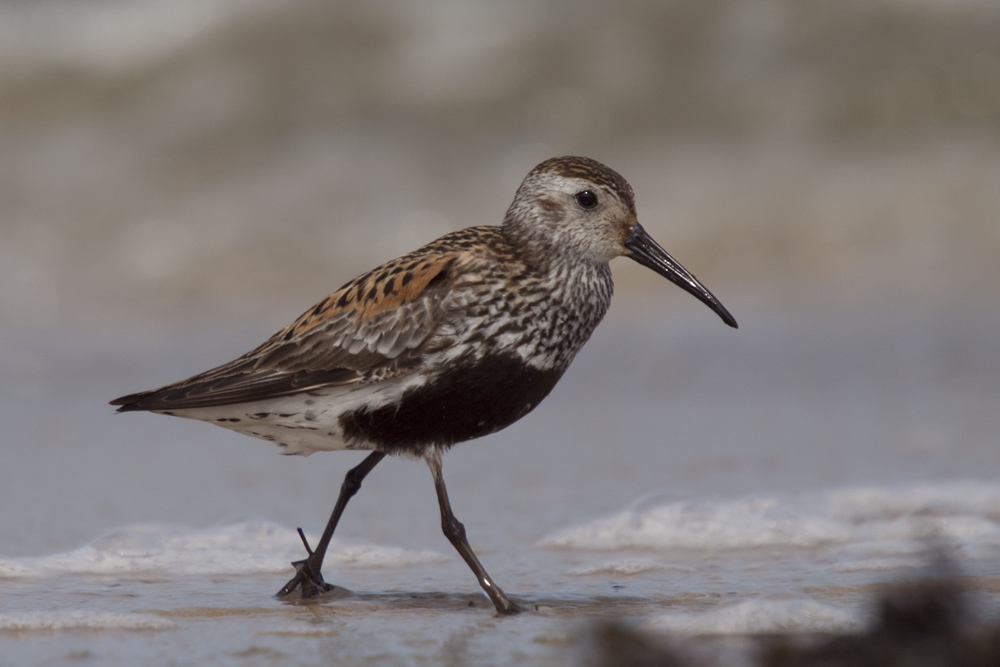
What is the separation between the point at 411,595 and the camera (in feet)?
16.8

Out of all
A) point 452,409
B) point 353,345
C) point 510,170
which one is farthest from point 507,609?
point 510,170

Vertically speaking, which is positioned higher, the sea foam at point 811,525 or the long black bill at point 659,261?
the long black bill at point 659,261

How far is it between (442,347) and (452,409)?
0.23 m

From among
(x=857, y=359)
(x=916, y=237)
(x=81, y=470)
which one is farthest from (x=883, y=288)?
(x=81, y=470)

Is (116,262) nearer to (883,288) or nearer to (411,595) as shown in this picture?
(883,288)

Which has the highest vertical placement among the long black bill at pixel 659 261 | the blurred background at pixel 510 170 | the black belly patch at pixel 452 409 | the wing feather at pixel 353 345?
the blurred background at pixel 510 170

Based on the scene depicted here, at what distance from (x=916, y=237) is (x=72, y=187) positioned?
29.4 feet

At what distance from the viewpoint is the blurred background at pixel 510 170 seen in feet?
33.6

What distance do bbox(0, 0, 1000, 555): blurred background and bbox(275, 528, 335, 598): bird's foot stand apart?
12.8ft

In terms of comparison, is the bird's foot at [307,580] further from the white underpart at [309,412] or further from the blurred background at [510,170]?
the blurred background at [510,170]

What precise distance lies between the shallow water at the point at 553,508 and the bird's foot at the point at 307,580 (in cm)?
9

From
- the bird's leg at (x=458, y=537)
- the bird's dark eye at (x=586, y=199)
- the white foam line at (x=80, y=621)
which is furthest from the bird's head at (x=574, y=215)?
the white foam line at (x=80, y=621)

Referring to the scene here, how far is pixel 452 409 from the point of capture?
15.7ft

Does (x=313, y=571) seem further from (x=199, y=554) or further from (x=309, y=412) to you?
(x=199, y=554)
